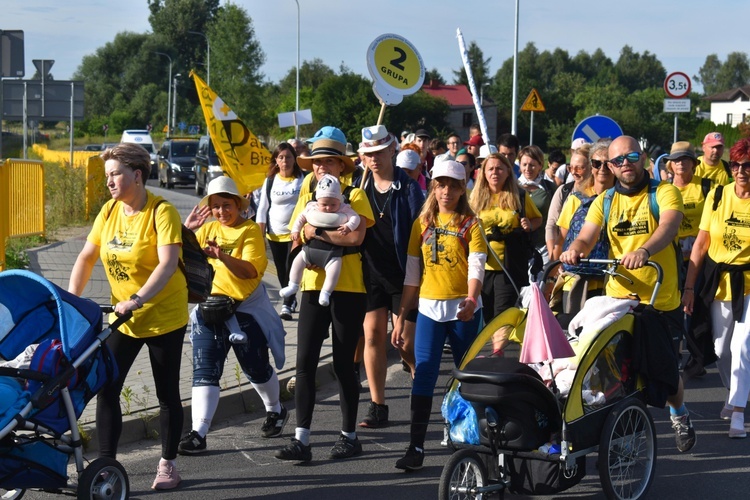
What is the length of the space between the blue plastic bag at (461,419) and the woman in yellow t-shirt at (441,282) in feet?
3.09

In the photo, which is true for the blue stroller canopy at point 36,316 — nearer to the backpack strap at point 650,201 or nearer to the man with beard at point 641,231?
the man with beard at point 641,231

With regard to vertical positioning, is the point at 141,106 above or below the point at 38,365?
above

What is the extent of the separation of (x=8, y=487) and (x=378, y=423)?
335 cm

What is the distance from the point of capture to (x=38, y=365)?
4855mm

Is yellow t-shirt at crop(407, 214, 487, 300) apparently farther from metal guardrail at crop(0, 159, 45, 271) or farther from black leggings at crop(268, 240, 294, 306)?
metal guardrail at crop(0, 159, 45, 271)

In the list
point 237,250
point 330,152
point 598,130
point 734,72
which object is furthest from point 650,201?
point 734,72

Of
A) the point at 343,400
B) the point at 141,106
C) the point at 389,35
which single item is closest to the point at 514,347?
the point at 343,400

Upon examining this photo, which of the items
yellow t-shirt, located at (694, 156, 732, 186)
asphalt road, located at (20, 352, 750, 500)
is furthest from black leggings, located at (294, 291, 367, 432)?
yellow t-shirt, located at (694, 156, 732, 186)

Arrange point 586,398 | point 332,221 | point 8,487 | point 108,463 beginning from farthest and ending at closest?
point 332,221, point 586,398, point 108,463, point 8,487

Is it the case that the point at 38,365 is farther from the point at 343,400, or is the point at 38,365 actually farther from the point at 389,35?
the point at 389,35

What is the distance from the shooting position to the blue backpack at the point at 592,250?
21.0ft

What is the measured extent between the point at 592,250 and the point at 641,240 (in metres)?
0.53

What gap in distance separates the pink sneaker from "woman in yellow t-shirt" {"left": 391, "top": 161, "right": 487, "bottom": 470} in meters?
1.34

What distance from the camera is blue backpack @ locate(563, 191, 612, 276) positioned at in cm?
641
